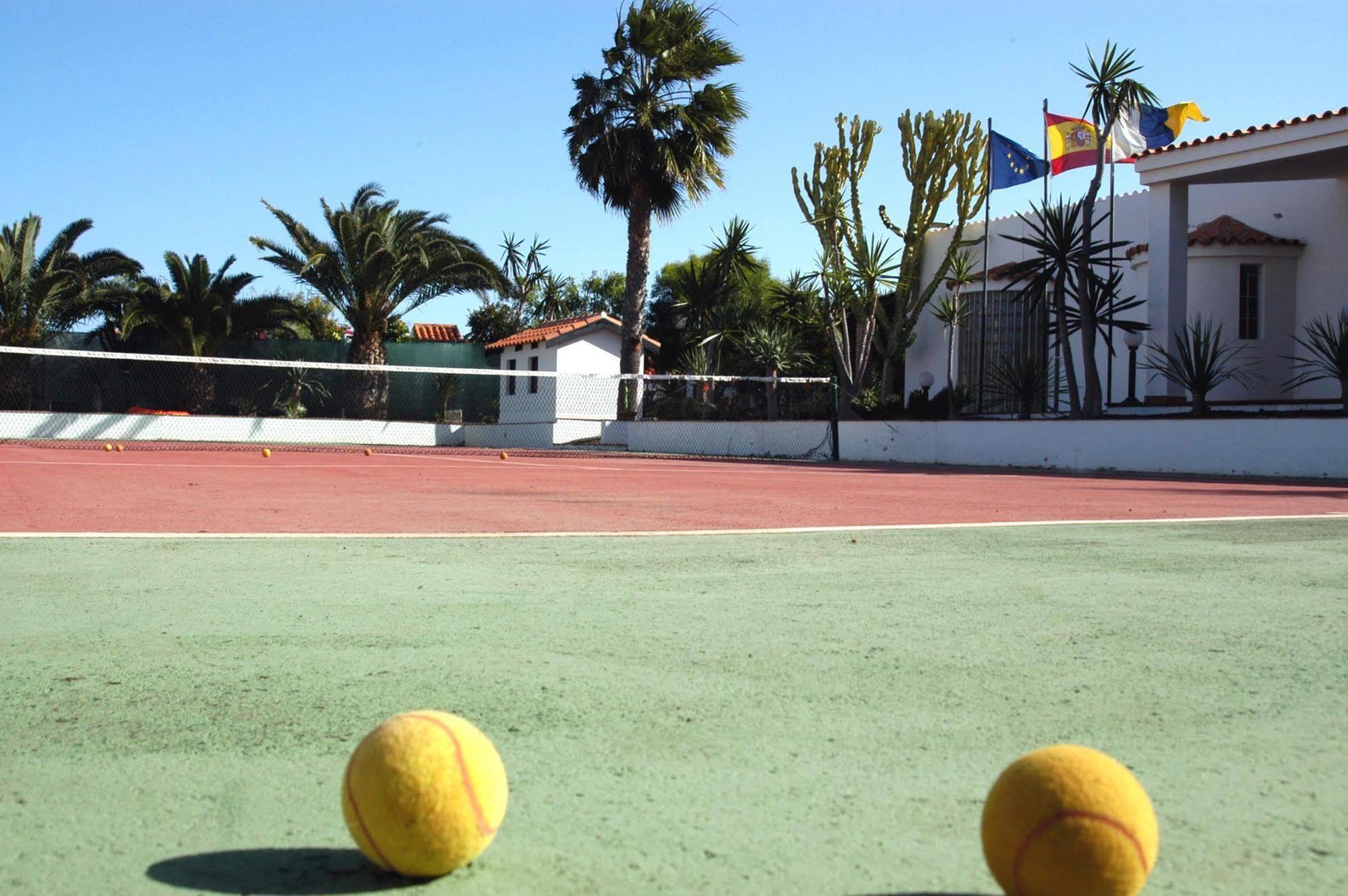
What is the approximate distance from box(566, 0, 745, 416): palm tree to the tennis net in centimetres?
325

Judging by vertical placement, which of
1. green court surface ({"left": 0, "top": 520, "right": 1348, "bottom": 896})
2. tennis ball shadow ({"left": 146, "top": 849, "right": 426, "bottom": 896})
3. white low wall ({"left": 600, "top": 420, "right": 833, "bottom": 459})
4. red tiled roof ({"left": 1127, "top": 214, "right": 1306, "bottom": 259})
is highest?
red tiled roof ({"left": 1127, "top": 214, "right": 1306, "bottom": 259})

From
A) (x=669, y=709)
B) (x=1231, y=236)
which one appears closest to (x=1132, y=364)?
(x=1231, y=236)

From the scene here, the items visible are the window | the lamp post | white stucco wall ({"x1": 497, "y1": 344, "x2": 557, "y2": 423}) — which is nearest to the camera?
the lamp post

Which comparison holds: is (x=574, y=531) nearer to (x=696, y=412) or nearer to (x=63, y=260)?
(x=696, y=412)

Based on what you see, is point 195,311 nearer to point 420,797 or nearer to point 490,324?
point 490,324

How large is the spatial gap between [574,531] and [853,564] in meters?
2.52

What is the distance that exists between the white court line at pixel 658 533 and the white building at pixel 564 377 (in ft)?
92.4

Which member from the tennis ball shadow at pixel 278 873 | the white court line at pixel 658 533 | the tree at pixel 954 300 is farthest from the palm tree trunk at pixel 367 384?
the tennis ball shadow at pixel 278 873

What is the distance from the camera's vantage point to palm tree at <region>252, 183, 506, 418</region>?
126 feet

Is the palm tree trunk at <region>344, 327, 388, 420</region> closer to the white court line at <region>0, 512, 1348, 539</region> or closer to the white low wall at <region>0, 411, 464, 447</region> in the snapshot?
the white low wall at <region>0, 411, 464, 447</region>

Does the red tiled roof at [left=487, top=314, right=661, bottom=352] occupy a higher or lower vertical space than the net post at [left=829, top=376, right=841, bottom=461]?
higher

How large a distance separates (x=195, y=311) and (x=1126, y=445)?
28.5 m

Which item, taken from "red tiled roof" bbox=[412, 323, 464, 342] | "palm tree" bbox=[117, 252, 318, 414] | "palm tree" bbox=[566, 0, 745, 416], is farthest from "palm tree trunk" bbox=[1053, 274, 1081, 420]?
"red tiled roof" bbox=[412, 323, 464, 342]

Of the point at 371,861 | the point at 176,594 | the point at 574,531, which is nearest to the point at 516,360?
the point at 574,531
